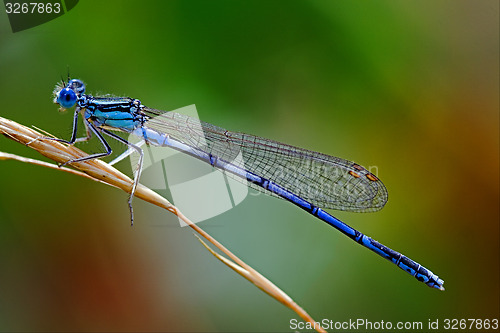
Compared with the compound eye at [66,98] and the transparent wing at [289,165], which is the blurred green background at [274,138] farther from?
the compound eye at [66,98]

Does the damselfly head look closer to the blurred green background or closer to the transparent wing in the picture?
the blurred green background

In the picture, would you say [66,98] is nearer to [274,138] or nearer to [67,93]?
[67,93]

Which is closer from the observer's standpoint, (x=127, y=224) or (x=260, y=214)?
(x=127, y=224)

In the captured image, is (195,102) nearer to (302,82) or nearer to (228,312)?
(302,82)

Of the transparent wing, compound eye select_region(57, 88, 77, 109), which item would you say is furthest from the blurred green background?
compound eye select_region(57, 88, 77, 109)

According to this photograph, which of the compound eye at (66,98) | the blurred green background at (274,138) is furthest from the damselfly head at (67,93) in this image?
the blurred green background at (274,138)

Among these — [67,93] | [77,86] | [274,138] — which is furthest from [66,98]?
[274,138]

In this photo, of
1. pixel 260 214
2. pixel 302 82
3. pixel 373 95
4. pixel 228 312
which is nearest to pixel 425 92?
pixel 373 95
